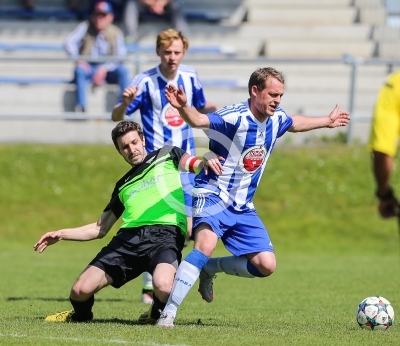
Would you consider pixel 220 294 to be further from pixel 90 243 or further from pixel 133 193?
pixel 90 243

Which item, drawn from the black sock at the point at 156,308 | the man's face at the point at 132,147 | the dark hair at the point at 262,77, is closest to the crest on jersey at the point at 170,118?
the man's face at the point at 132,147

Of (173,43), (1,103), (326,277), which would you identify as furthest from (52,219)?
(173,43)

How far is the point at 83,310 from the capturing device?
24.7 ft

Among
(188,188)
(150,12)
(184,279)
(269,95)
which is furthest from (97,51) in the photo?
(184,279)

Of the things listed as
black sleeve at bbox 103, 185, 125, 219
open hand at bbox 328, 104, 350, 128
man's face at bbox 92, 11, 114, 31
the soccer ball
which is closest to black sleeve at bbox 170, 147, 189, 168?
black sleeve at bbox 103, 185, 125, 219

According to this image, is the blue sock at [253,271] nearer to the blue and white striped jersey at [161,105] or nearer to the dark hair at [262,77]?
the dark hair at [262,77]

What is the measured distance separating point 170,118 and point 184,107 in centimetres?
250

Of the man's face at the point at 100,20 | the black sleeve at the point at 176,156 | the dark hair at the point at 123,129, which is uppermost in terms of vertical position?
the dark hair at the point at 123,129

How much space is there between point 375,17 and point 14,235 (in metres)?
11.9

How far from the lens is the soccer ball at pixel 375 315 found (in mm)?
7125

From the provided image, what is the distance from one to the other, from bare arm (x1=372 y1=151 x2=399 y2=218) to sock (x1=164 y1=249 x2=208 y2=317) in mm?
1872

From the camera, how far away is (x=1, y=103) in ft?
60.6

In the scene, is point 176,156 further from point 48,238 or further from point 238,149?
point 48,238

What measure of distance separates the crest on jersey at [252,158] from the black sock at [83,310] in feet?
5.38
